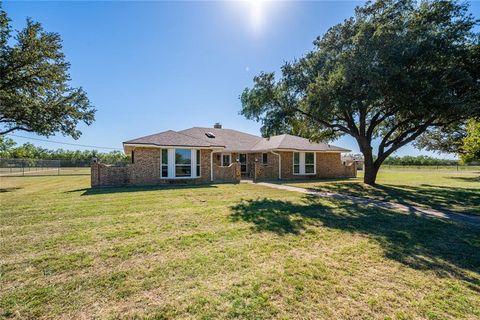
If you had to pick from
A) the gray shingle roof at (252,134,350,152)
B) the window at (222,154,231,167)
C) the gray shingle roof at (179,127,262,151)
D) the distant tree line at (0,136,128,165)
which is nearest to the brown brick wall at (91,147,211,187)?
the window at (222,154,231,167)

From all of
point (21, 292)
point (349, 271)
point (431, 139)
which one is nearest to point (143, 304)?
point (21, 292)

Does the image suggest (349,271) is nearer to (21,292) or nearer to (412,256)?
(412,256)

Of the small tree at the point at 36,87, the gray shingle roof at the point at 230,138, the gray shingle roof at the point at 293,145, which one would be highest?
the small tree at the point at 36,87

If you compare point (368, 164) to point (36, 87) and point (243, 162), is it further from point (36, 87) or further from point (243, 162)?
point (36, 87)

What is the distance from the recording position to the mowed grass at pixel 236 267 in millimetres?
2586

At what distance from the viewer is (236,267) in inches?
140

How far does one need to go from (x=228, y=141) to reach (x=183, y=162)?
7260 mm

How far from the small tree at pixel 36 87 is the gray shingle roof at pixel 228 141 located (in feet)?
22.9

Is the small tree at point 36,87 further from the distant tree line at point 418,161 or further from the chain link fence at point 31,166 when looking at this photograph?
the distant tree line at point 418,161

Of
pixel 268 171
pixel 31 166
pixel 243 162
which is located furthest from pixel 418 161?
pixel 31 166

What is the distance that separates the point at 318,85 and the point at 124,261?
10889 mm

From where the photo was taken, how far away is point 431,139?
30531 millimetres

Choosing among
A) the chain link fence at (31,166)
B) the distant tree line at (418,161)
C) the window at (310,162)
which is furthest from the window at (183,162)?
the distant tree line at (418,161)

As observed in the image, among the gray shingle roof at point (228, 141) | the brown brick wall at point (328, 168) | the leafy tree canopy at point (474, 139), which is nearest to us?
the gray shingle roof at point (228, 141)
